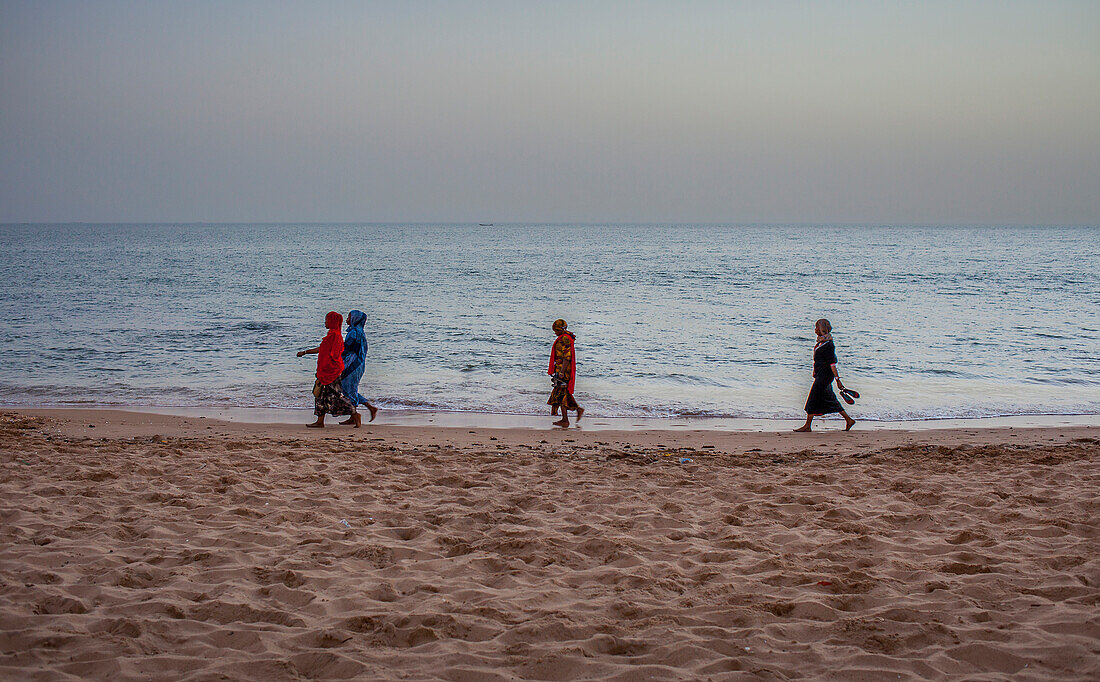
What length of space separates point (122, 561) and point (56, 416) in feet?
24.0

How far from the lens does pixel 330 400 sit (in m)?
9.95

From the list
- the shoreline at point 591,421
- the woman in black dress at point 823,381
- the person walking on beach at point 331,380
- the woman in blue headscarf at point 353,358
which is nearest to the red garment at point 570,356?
the shoreline at point 591,421

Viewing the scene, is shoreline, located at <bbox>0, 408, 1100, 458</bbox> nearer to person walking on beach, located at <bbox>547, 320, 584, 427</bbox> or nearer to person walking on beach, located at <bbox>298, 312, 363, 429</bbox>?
person walking on beach, located at <bbox>298, 312, 363, 429</bbox>

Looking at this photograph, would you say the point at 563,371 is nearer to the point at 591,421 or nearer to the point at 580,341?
the point at 591,421

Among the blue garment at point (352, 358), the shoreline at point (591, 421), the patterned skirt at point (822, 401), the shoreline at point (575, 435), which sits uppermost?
the blue garment at point (352, 358)

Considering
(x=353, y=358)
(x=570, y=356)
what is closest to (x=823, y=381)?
(x=570, y=356)

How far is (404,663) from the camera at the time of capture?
3477 mm

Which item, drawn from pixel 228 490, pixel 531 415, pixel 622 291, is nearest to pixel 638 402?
pixel 531 415

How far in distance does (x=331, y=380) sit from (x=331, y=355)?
34cm

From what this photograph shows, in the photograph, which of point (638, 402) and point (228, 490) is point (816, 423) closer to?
point (638, 402)

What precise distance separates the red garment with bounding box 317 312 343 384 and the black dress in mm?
6336

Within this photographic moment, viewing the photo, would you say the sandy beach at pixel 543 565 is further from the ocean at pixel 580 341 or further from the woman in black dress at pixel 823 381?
the ocean at pixel 580 341

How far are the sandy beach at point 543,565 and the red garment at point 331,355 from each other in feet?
6.98

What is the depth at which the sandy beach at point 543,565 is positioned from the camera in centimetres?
352
